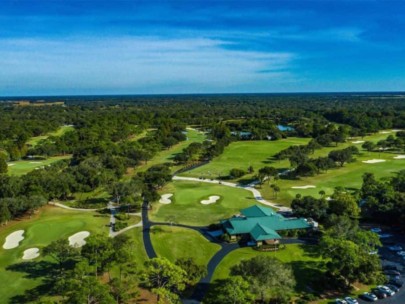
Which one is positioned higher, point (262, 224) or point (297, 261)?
point (262, 224)

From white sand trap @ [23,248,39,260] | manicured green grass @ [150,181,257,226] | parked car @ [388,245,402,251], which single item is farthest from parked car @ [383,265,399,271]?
white sand trap @ [23,248,39,260]

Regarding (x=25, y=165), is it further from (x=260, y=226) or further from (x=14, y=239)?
(x=260, y=226)

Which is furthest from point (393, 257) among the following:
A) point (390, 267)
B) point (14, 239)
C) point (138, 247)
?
point (14, 239)

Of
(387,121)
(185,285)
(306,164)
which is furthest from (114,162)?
(387,121)

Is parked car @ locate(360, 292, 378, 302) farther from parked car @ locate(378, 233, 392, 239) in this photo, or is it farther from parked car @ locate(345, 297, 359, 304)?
parked car @ locate(378, 233, 392, 239)

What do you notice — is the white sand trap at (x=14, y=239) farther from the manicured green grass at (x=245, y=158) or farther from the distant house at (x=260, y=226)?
the manicured green grass at (x=245, y=158)

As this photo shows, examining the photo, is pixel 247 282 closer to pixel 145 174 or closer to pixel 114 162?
pixel 145 174

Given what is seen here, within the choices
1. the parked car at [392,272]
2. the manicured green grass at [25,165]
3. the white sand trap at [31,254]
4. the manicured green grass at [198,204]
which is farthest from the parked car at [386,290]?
the manicured green grass at [25,165]
